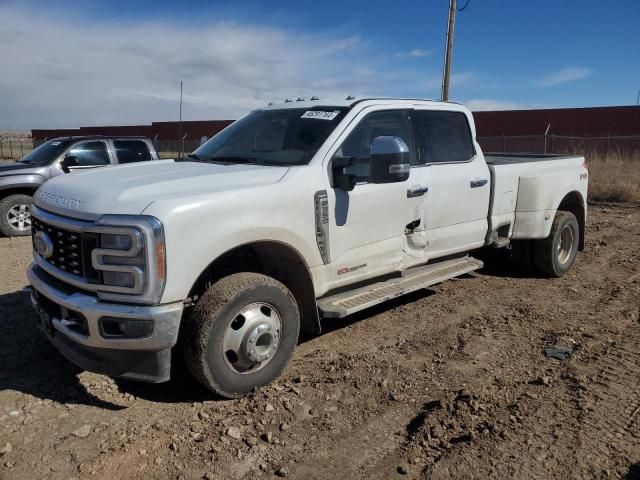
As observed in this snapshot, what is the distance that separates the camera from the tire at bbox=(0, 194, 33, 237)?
930cm

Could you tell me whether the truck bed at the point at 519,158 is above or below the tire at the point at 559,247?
above

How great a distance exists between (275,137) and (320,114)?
43cm

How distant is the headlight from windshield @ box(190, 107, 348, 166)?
1.39 metres

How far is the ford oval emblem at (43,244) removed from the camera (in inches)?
141

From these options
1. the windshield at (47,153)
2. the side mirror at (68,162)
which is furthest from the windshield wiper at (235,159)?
the windshield at (47,153)

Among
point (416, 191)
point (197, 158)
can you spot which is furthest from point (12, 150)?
point (416, 191)

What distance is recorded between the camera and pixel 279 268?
13.3 ft

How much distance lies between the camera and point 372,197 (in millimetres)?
4320

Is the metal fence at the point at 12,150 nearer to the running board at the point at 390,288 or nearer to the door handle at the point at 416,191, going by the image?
the running board at the point at 390,288

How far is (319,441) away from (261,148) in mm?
2448

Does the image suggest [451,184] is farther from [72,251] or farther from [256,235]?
[72,251]

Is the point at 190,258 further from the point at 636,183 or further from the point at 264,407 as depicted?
the point at 636,183

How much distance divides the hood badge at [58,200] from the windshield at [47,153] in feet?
21.6

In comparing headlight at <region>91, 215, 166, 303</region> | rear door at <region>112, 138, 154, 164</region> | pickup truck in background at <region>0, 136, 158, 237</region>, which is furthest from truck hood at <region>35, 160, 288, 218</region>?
rear door at <region>112, 138, 154, 164</region>
